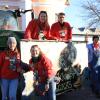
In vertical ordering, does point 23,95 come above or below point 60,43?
below

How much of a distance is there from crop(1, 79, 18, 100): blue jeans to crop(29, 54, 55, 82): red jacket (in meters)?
0.50

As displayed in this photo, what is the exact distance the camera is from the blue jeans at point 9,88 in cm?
844

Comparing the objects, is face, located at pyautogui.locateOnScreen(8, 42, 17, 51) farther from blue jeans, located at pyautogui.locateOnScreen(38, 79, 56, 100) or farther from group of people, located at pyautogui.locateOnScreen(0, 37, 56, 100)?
blue jeans, located at pyautogui.locateOnScreen(38, 79, 56, 100)

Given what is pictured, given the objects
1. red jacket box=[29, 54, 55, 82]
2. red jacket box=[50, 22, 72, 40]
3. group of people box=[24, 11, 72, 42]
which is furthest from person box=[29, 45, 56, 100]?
red jacket box=[50, 22, 72, 40]

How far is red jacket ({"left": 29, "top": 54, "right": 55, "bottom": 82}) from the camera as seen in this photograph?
324 inches

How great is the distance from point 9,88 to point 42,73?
0.74 meters

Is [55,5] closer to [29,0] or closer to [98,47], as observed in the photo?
[29,0]

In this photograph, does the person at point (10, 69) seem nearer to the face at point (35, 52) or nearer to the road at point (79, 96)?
the face at point (35, 52)

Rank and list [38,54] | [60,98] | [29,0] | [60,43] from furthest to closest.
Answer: [29,0] < [60,98] < [60,43] < [38,54]

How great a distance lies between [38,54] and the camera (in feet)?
27.1

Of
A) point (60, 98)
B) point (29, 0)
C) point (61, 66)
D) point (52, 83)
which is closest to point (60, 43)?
point (61, 66)

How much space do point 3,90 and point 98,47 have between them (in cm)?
374

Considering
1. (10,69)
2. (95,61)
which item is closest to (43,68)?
(10,69)

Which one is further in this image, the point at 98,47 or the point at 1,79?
the point at 98,47
